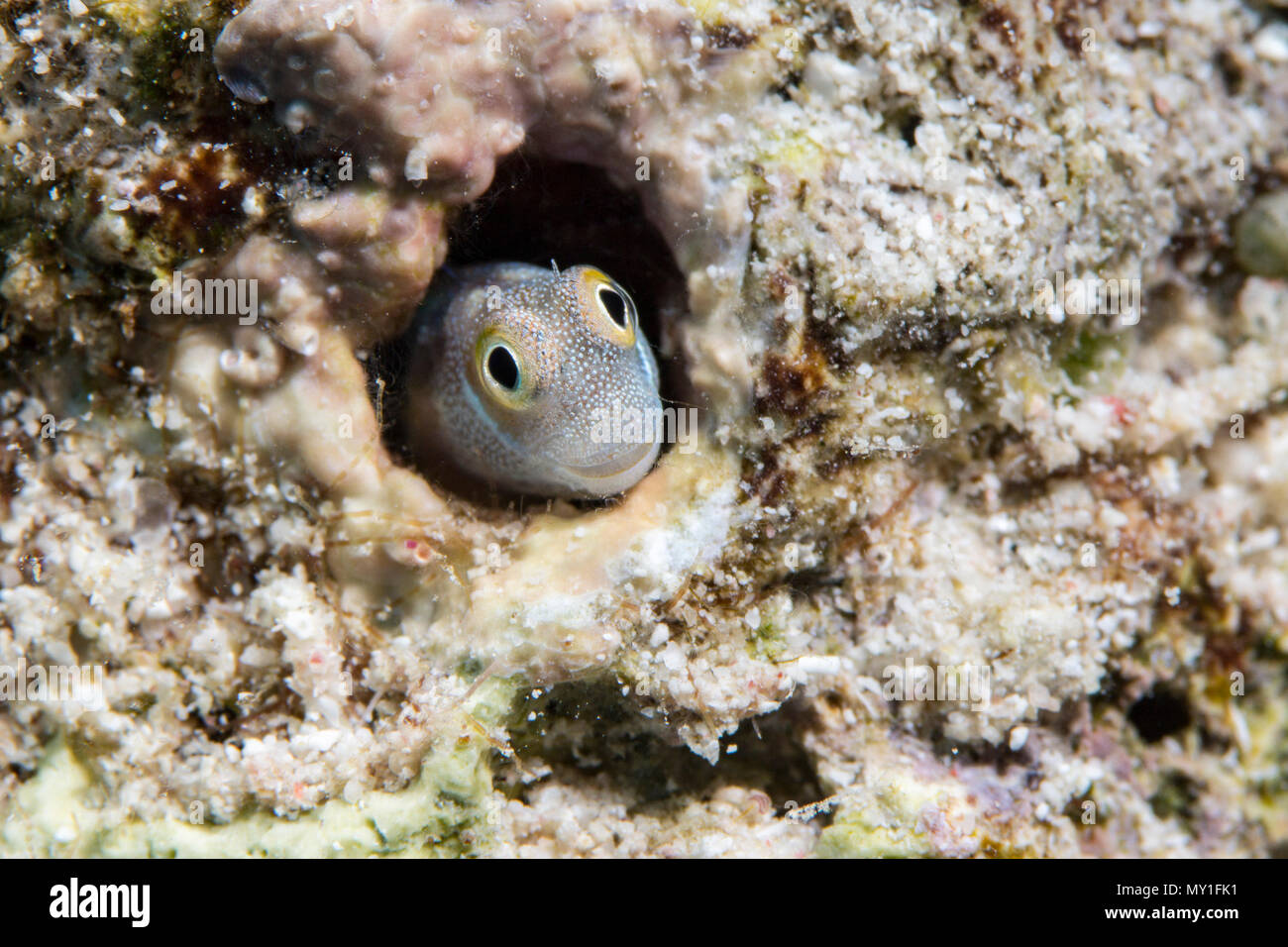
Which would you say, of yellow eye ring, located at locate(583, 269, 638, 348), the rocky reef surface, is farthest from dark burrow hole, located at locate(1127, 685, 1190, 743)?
yellow eye ring, located at locate(583, 269, 638, 348)

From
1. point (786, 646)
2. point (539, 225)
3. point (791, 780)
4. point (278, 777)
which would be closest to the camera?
point (278, 777)

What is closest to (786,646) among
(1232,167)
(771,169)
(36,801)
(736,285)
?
(736,285)

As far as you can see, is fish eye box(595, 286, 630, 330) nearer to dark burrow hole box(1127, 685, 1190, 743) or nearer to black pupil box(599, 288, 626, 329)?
black pupil box(599, 288, 626, 329)

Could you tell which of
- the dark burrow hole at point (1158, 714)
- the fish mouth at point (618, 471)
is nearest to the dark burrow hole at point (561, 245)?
the fish mouth at point (618, 471)

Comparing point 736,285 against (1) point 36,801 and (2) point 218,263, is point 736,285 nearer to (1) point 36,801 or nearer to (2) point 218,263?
(2) point 218,263

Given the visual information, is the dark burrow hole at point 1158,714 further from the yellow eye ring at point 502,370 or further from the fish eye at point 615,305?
the yellow eye ring at point 502,370

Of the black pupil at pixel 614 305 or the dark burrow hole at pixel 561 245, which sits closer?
the black pupil at pixel 614 305
